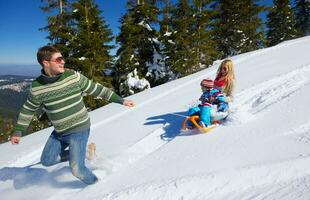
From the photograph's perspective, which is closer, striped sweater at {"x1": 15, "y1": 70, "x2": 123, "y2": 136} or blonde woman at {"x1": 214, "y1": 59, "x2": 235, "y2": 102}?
striped sweater at {"x1": 15, "y1": 70, "x2": 123, "y2": 136}

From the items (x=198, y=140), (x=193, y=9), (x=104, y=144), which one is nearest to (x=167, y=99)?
(x=104, y=144)

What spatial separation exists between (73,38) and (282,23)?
1111 inches

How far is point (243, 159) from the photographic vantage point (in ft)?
12.7

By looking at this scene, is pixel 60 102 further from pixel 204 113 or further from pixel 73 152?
pixel 204 113

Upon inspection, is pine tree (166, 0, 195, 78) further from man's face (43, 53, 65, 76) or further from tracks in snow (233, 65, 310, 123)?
man's face (43, 53, 65, 76)

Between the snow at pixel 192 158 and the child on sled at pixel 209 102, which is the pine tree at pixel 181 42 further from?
the child on sled at pixel 209 102

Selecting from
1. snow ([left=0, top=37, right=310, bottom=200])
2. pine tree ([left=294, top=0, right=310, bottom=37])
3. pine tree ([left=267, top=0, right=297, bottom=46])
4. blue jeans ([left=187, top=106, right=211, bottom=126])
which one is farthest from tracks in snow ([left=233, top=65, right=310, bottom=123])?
pine tree ([left=294, top=0, right=310, bottom=37])

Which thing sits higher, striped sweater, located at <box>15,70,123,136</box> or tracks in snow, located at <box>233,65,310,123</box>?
striped sweater, located at <box>15,70,123,136</box>

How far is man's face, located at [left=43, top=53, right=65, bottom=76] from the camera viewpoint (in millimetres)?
3630

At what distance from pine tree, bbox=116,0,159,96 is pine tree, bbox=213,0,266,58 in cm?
932

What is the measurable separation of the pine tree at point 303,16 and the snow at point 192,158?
A: 3992 centimetres

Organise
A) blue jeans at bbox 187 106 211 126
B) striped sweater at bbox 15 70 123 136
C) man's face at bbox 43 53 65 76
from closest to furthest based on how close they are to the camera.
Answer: man's face at bbox 43 53 65 76
striped sweater at bbox 15 70 123 136
blue jeans at bbox 187 106 211 126

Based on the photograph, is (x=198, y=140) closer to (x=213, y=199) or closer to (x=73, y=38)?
(x=213, y=199)

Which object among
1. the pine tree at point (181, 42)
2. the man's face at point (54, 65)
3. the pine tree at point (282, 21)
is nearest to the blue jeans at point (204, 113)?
the man's face at point (54, 65)
